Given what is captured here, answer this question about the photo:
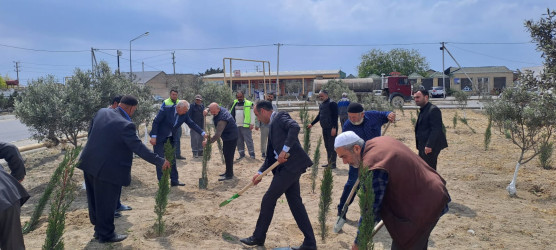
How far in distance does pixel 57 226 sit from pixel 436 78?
5790 cm

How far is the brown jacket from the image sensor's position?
9.76 ft

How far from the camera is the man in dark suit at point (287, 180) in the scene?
4.43 meters

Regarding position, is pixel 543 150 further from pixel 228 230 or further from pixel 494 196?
pixel 228 230

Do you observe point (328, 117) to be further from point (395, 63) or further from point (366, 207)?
point (395, 63)

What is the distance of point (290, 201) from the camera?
14.9ft

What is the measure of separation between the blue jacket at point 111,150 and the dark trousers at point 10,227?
1.47 metres

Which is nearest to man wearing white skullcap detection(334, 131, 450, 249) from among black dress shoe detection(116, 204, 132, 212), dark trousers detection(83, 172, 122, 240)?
dark trousers detection(83, 172, 122, 240)

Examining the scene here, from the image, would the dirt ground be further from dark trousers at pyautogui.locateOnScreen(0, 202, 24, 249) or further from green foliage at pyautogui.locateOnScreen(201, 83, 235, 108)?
green foliage at pyautogui.locateOnScreen(201, 83, 235, 108)

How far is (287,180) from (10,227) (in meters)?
2.51

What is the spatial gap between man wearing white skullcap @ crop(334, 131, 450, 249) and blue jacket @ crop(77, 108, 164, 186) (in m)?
2.58

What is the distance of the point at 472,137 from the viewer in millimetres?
14836

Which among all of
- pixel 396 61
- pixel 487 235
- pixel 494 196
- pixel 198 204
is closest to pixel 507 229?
pixel 487 235

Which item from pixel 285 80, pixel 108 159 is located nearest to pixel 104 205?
pixel 108 159

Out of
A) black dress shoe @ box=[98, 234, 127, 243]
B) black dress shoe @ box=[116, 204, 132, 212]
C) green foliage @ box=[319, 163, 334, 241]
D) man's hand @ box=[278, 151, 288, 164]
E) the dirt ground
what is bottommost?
the dirt ground
